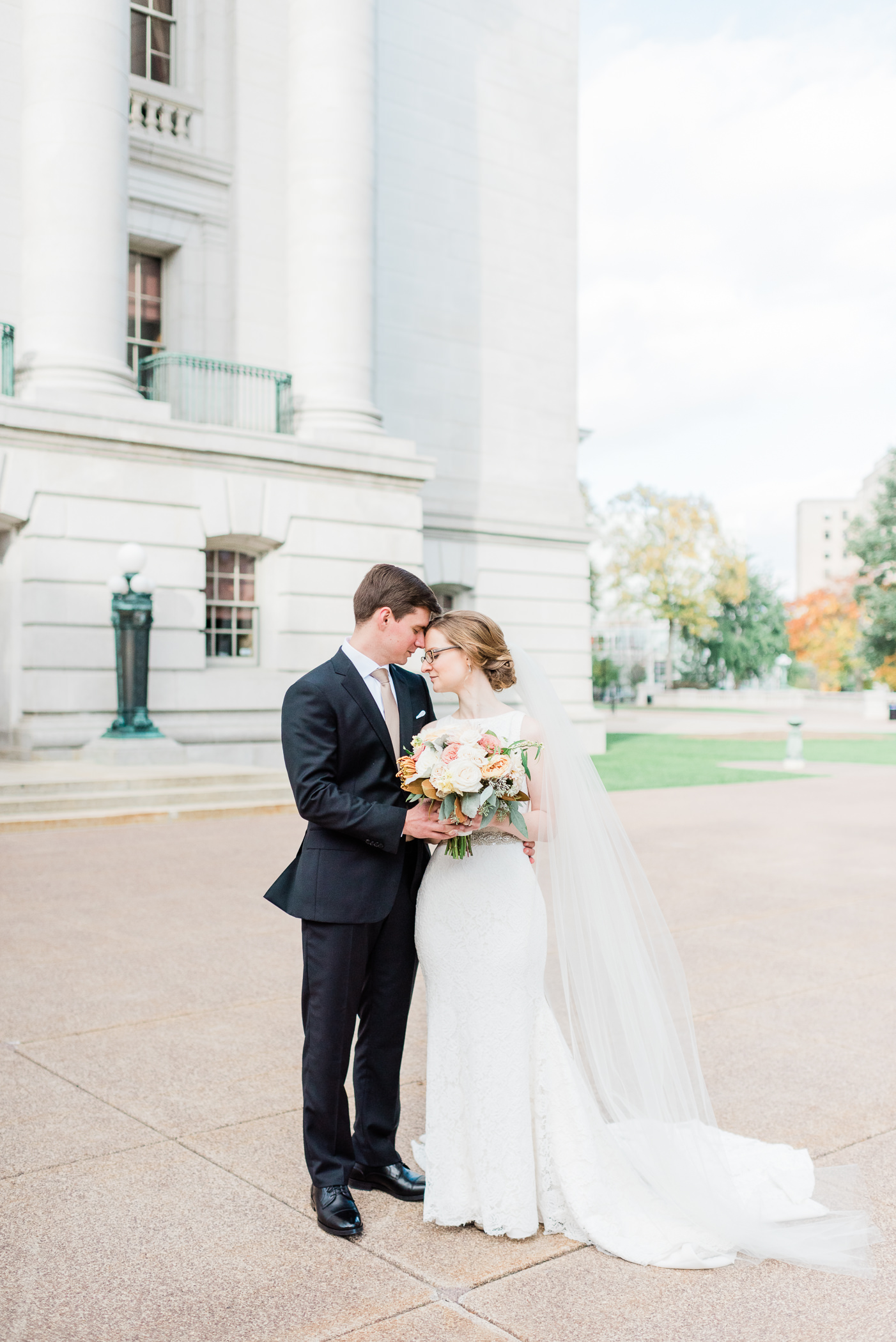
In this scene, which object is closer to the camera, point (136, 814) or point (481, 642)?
point (481, 642)

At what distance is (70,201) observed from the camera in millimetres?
17719

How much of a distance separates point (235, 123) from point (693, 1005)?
20085 mm

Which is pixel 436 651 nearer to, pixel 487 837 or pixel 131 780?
pixel 487 837

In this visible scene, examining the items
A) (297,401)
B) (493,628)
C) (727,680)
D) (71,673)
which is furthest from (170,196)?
(727,680)

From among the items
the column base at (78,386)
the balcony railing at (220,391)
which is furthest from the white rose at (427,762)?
the balcony railing at (220,391)

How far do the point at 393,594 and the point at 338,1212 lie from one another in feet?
6.60

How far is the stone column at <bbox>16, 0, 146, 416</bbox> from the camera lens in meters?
17.7

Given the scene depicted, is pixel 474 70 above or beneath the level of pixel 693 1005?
above

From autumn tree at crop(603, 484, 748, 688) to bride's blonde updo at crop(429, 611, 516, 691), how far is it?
2327 inches

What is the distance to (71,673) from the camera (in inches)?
691

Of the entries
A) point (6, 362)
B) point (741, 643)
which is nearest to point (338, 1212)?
point (6, 362)

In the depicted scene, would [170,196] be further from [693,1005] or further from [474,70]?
[693,1005]

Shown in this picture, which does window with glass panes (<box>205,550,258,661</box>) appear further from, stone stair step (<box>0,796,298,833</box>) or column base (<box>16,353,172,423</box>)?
stone stair step (<box>0,796,298,833</box>)

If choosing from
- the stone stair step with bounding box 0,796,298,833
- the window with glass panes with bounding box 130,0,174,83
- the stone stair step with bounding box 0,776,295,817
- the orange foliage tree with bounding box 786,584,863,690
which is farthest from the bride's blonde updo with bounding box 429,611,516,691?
the orange foliage tree with bounding box 786,584,863,690
